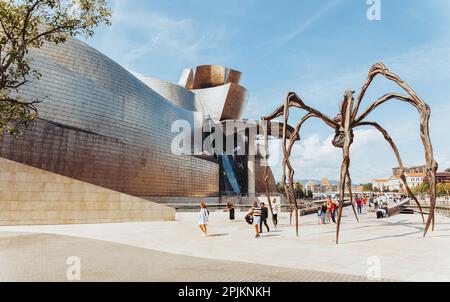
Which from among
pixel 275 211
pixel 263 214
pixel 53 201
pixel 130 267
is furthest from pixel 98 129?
pixel 130 267

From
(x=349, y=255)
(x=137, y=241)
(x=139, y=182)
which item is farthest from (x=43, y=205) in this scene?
(x=139, y=182)

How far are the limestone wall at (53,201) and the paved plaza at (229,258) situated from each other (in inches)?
232

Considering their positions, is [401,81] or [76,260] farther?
[401,81]

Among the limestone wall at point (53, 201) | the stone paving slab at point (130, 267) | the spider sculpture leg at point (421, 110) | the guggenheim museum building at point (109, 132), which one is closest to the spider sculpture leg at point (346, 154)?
the spider sculpture leg at point (421, 110)

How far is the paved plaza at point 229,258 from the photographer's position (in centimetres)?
588

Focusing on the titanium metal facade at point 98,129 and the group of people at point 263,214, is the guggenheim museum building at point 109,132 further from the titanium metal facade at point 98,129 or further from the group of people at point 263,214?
the group of people at point 263,214

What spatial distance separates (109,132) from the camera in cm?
3300

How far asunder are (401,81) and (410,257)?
5839 mm

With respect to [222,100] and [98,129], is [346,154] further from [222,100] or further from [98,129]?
[222,100]

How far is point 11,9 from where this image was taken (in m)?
10.6

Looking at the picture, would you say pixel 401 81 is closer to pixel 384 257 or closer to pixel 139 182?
pixel 384 257

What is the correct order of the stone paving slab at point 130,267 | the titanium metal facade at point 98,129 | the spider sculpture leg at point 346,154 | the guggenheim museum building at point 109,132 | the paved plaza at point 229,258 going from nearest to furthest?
the stone paving slab at point 130,267 → the paved plaza at point 229,258 → the spider sculpture leg at point 346,154 → the titanium metal facade at point 98,129 → the guggenheim museum building at point 109,132

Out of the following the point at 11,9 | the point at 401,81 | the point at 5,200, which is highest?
the point at 11,9
